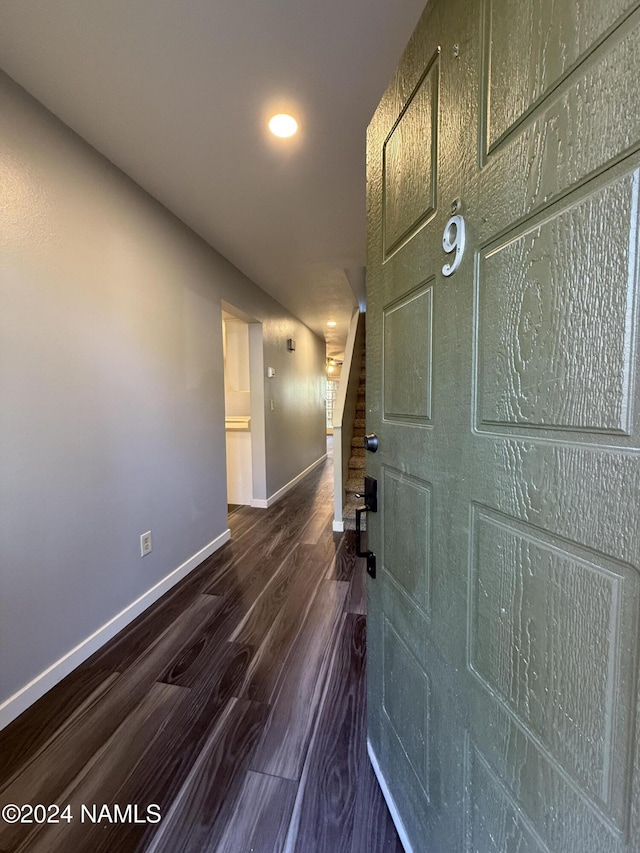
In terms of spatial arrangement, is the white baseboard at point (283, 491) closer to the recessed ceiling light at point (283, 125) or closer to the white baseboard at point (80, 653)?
the white baseboard at point (80, 653)

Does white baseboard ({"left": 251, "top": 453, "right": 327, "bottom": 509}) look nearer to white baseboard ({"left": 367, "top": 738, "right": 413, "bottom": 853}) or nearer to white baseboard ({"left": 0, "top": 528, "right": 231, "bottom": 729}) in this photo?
white baseboard ({"left": 0, "top": 528, "right": 231, "bottom": 729})

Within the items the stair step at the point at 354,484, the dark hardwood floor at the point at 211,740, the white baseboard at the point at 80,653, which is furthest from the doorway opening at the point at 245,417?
the dark hardwood floor at the point at 211,740

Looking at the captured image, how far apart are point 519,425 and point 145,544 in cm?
210

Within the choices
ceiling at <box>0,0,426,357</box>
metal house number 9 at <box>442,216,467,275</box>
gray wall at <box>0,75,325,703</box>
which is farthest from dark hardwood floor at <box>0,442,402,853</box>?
ceiling at <box>0,0,426,357</box>

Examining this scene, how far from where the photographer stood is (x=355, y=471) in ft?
12.6

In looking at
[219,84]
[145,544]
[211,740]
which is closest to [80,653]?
[145,544]

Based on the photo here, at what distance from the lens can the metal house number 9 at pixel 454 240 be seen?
0.62 meters

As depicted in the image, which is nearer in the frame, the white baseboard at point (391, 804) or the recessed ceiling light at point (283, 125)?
the white baseboard at point (391, 804)

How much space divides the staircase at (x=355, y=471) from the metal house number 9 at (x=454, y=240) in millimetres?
2320

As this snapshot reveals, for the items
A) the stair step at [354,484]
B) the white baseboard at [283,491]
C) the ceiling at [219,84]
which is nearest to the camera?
the ceiling at [219,84]

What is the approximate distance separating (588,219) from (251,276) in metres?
3.27

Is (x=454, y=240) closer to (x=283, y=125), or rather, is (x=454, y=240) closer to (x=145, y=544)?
(x=283, y=125)

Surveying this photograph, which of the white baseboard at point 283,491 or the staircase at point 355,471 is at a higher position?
the staircase at point 355,471

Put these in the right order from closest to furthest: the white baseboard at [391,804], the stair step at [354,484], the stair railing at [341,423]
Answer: the white baseboard at [391,804] < the stair railing at [341,423] < the stair step at [354,484]
